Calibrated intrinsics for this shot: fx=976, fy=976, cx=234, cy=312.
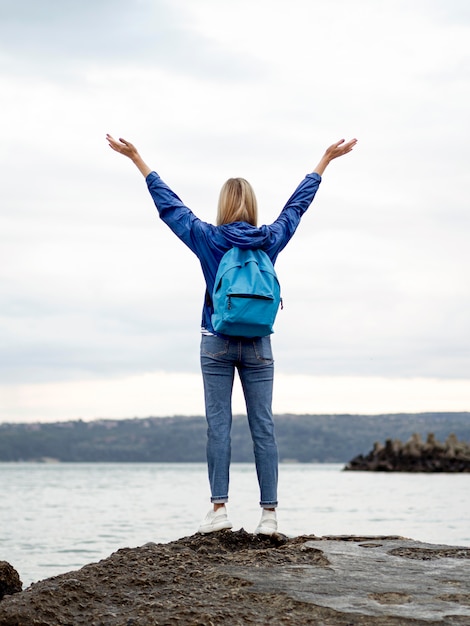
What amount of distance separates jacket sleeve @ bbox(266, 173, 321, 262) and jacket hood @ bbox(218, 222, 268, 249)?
103 mm

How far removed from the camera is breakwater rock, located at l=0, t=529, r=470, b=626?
4.54 m

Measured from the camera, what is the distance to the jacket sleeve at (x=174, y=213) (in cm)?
645

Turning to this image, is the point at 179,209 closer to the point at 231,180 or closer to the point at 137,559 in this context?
the point at 231,180

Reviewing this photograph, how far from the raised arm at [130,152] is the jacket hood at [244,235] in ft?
2.69

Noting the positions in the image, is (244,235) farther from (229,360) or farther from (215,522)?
(215,522)

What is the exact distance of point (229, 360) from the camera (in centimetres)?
628

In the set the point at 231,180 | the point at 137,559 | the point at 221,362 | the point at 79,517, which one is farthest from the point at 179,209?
the point at 79,517

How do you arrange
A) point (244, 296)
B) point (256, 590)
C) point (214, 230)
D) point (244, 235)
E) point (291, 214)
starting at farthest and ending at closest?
1. point (291, 214)
2. point (214, 230)
3. point (244, 235)
4. point (244, 296)
5. point (256, 590)

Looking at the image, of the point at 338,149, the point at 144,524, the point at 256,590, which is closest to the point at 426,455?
the point at 144,524

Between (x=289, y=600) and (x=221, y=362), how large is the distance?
1959mm

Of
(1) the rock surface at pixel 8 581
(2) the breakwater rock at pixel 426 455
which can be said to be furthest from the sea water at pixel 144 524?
(2) the breakwater rock at pixel 426 455

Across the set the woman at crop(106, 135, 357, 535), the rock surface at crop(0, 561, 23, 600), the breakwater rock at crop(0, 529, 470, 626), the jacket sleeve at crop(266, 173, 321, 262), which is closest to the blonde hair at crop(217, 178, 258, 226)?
the woman at crop(106, 135, 357, 535)

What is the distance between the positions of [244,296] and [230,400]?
82cm

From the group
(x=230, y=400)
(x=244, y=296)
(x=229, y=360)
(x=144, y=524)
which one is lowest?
(x=144, y=524)
